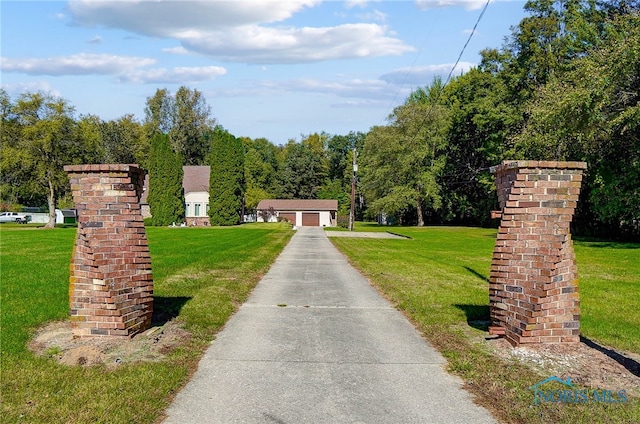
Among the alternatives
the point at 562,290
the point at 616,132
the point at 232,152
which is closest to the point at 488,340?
the point at 562,290

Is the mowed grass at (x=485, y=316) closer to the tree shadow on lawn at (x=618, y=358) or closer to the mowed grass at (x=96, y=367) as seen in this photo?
the tree shadow on lawn at (x=618, y=358)

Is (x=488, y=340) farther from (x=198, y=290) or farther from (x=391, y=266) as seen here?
(x=391, y=266)

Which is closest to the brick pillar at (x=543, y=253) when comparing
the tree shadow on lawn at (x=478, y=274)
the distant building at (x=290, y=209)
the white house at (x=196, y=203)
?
the tree shadow on lawn at (x=478, y=274)

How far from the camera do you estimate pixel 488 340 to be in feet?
22.6

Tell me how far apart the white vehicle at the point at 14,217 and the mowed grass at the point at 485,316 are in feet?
188

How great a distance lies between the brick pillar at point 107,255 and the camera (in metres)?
6.36

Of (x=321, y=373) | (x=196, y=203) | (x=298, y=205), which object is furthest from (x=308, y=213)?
(x=321, y=373)

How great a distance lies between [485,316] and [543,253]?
254cm

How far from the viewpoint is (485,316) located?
28.3ft

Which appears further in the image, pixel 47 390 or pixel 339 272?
pixel 339 272

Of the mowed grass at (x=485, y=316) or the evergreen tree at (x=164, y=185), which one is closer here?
the mowed grass at (x=485, y=316)

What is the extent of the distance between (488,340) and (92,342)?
4.98 m

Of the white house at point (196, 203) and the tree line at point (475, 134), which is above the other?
the tree line at point (475, 134)

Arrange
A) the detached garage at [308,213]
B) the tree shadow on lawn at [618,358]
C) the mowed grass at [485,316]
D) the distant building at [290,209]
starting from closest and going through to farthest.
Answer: the mowed grass at [485,316] → the tree shadow on lawn at [618,358] → the distant building at [290,209] → the detached garage at [308,213]
